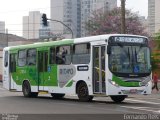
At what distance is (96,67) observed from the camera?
2250 centimetres

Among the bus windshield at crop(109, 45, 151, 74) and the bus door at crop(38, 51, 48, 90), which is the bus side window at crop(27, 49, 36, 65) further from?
the bus windshield at crop(109, 45, 151, 74)

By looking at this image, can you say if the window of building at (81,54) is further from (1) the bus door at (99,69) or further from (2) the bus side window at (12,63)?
(2) the bus side window at (12,63)

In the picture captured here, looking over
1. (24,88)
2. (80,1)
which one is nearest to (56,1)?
(80,1)

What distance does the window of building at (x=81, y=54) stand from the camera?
23.1m

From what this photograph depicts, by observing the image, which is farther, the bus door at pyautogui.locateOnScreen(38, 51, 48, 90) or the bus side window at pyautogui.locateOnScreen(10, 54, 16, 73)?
the bus side window at pyautogui.locateOnScreen(10, 54, 16, 73)

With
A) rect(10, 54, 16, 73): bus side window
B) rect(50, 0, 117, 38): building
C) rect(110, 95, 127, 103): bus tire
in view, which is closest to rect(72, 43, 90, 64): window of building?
rect(110, 95, 127, 103): bus tire

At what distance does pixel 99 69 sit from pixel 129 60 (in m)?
1.40

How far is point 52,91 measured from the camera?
26.1 m

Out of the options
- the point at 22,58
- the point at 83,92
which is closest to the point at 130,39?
the point at 83,92

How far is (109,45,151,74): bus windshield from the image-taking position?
21.9 m

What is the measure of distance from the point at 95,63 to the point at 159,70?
15.8 meters

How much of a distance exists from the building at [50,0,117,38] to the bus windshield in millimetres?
48088

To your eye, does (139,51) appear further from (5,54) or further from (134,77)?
(5,54)

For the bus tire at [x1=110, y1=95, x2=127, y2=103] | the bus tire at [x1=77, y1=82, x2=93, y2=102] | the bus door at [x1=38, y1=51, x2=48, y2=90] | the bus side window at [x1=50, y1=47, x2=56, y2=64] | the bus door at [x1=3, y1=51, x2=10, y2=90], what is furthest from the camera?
the bus door at [x1=3, y1=51, x2=10, y2=90]
